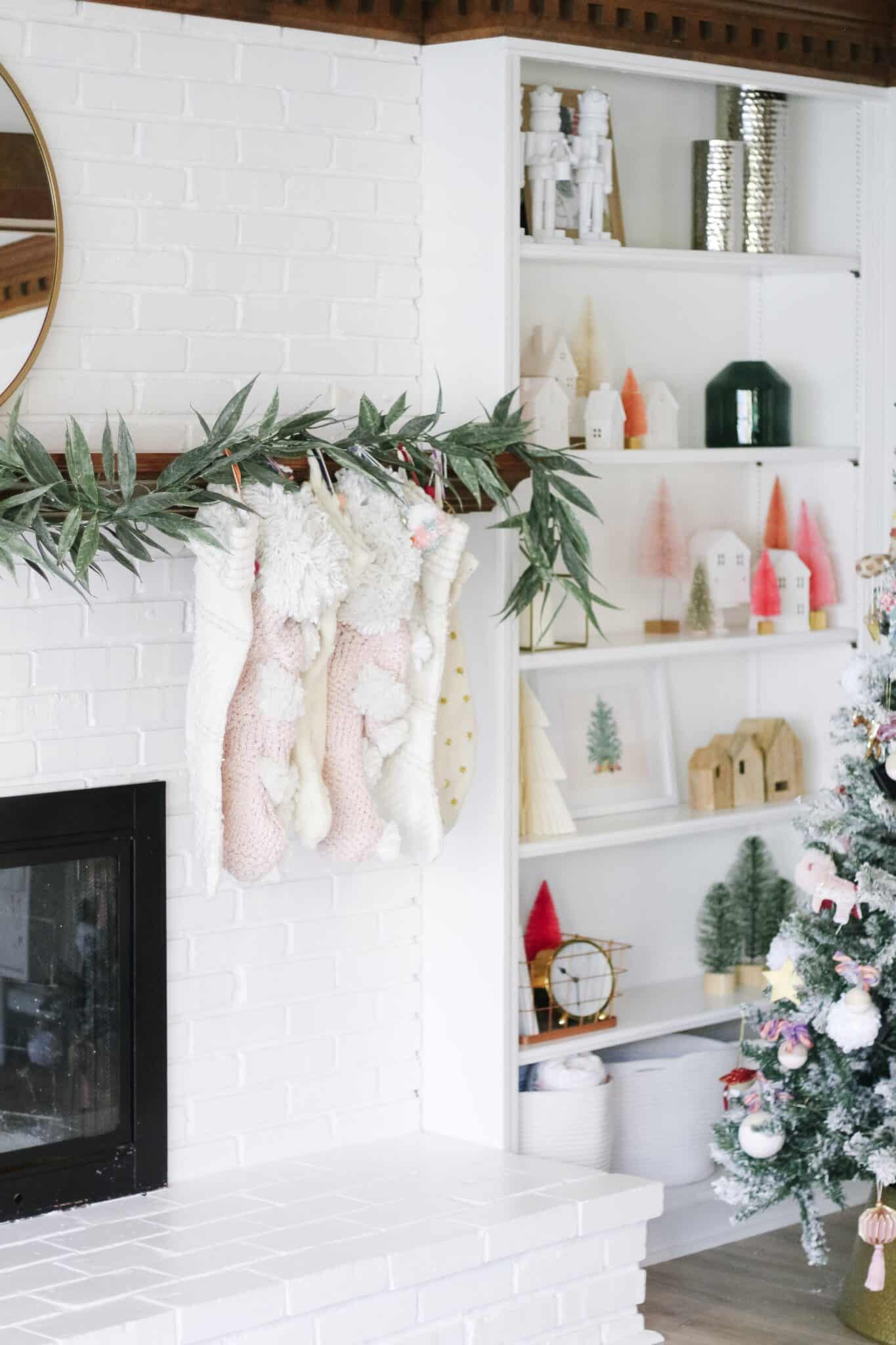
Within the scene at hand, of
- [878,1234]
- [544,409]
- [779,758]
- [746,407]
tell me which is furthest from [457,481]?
[878,1234]

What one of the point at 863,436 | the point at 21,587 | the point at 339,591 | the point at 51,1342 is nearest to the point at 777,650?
the point at 863,436

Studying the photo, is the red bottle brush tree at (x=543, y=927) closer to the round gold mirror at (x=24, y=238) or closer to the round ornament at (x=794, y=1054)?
the round ornament at (x=794, y=1054)

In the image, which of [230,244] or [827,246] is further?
[827,246]

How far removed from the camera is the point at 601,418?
3551 millimetres

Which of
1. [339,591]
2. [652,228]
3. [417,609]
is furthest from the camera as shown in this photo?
[652,228]

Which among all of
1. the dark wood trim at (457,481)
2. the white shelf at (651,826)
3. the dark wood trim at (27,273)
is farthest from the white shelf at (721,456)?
the dark wood trim at (27,273)

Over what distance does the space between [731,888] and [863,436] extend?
38.7 inches

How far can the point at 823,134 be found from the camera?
12.8 feet

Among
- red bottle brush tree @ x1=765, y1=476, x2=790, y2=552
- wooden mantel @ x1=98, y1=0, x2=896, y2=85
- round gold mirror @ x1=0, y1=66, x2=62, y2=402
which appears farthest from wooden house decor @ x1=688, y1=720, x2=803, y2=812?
round gold mirror @ x1=0, y1=66, x2=62, y2=402

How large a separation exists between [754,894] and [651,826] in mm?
484

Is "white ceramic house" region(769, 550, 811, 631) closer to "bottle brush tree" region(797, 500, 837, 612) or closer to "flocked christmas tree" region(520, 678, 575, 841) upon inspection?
"bottle brush tree" region(797, 500, 837, 612)

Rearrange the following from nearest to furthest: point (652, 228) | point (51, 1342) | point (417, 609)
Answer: point (51, 1342) → point (417, 609) → point (652, 228)

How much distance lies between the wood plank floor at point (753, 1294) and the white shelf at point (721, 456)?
1535 millimetres

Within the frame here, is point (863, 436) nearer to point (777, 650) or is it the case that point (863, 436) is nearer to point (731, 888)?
point (777, 650)
